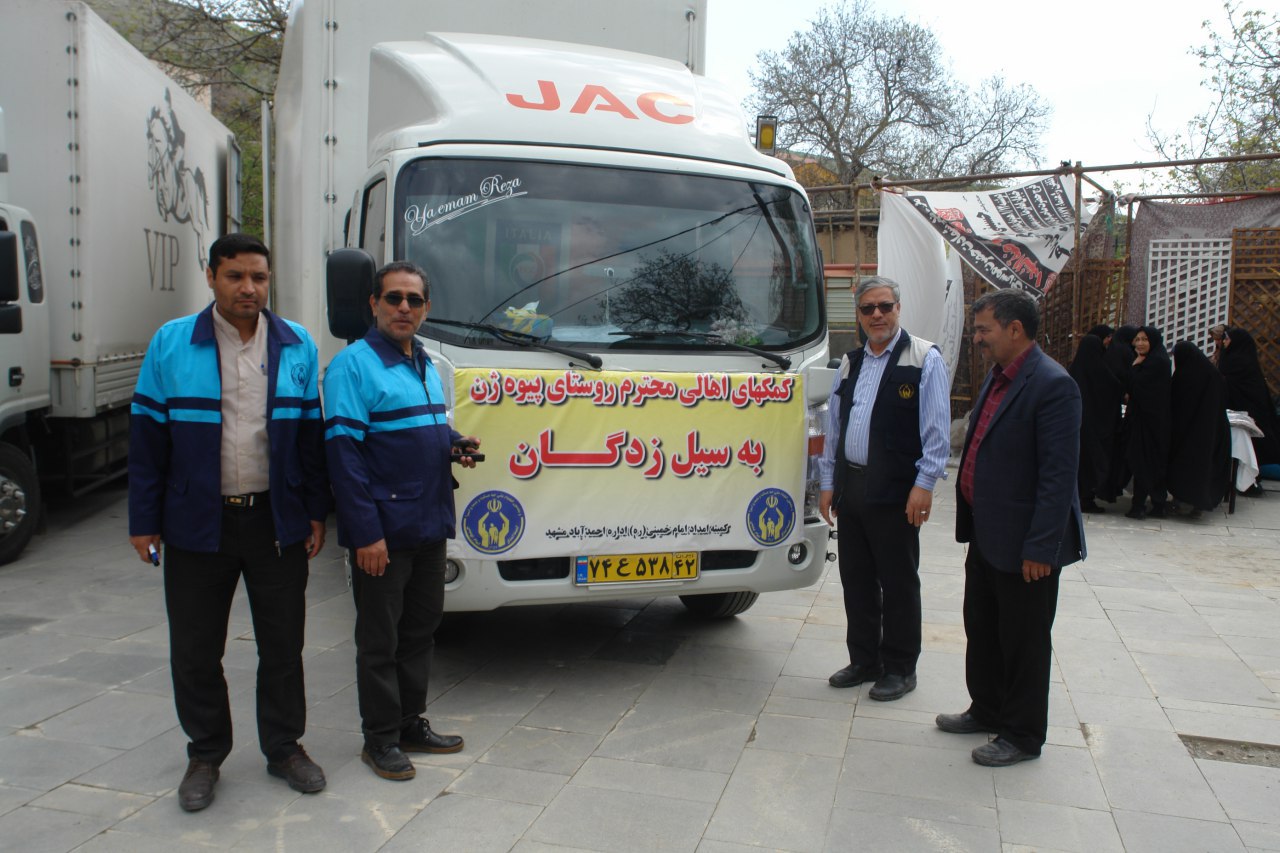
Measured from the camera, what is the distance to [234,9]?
19.8 metres

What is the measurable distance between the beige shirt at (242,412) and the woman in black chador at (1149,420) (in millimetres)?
8752

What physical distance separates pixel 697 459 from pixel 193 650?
2.24m

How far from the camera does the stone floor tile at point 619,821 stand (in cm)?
349

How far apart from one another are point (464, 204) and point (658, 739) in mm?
2504

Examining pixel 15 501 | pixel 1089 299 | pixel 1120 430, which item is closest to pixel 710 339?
pixel 15 501

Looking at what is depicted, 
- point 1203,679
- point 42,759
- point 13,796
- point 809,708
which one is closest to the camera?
point 13,796

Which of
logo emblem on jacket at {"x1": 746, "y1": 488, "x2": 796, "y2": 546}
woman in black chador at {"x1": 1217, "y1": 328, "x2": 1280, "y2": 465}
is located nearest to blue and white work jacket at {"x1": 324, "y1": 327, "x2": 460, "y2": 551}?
logo emblem on jacket at {"x1": 746, "y1": 488, "x2": 796, "y2": 546}

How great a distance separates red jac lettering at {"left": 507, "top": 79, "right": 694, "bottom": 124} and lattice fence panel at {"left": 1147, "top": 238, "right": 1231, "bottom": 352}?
860 centimetres

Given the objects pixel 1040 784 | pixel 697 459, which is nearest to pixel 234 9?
pixel 697 459

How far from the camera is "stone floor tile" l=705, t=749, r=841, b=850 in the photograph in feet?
11.7

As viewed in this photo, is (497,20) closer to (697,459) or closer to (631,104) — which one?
(631,104)

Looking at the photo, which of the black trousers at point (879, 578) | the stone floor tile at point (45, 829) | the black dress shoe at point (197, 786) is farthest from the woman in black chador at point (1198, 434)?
the stone floor tile at point (45, 829)

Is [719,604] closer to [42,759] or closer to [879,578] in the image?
[879,578]

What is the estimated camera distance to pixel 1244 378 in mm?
11102
